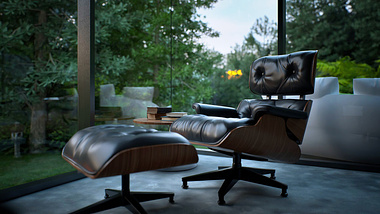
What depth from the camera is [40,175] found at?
2.05 metres

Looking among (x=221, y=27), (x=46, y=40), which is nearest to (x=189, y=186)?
(x=46, y=40)

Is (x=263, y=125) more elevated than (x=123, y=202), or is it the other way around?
(x=263, y=125)

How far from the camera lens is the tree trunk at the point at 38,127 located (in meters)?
2.00

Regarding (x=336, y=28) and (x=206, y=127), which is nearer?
(x=206, y=127)

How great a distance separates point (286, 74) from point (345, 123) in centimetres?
88

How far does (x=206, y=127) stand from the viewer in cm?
166

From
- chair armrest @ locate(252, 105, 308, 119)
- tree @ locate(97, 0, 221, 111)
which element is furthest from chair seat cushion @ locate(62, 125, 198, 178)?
tree @ locate(97, 0, 221, 111)

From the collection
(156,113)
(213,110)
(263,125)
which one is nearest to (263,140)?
(263,125)

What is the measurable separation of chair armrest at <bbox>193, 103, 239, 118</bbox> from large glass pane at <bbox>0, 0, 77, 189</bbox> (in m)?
0.98

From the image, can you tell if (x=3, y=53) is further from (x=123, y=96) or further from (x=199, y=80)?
(x=199, y=80)

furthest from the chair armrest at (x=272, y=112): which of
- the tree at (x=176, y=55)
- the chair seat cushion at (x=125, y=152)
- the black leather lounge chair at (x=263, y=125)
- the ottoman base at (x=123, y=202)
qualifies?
the tree at (x=176, y=55)

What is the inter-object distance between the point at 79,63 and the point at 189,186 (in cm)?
126

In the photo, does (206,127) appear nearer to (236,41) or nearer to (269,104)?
(269,104)

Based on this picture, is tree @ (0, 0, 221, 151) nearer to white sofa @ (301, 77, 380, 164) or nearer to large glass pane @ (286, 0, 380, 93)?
large glass pane @ (286, 0, 380, 93)
